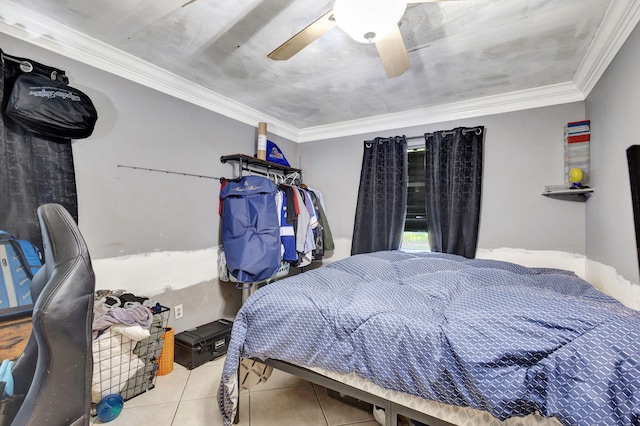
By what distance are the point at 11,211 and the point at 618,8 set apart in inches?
134

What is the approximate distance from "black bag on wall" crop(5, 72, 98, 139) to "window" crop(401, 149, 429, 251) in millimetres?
2819

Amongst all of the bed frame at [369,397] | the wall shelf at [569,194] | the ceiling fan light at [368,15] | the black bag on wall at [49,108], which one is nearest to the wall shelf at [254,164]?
the black bag on wall at [49,108]

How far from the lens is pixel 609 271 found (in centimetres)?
186

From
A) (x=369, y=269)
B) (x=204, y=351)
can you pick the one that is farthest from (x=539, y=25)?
(x=204, y=351)

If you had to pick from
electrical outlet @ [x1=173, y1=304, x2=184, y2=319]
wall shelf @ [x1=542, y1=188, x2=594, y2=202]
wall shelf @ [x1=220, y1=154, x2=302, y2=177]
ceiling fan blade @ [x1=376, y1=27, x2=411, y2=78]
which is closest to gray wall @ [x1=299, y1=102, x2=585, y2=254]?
wall shelf @ [x1=542, y1=188, x2=594, y2=202]

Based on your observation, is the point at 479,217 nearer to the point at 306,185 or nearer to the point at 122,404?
the point at 306,185

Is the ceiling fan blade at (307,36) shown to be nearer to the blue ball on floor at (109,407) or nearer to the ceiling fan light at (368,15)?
the ceiling fan light at (368,15)

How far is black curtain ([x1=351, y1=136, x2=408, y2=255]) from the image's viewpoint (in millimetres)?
3037

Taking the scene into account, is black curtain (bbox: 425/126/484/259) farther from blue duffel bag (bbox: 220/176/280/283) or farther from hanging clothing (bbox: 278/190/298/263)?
blue duffel bag (bbox: 220/176/280/283)

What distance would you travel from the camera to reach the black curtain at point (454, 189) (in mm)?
2660

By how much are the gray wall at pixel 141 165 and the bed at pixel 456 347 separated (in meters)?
1.23

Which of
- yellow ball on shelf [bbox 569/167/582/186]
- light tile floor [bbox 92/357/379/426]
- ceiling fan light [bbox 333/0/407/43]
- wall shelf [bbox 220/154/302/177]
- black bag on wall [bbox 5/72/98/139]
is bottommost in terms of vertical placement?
light tile floor [bbox 92/357/379/426]

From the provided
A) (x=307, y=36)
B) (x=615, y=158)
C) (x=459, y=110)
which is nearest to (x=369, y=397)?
(x=307, y=36)

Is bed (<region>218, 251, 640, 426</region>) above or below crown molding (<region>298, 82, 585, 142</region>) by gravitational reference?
below
